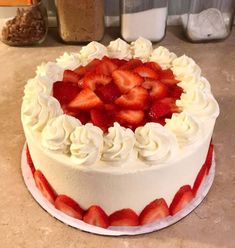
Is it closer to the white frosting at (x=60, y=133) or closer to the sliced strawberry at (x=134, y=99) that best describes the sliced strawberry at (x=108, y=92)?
the sliced strawberry at (x=134, y=99)

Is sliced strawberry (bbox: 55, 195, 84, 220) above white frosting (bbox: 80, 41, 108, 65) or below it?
below

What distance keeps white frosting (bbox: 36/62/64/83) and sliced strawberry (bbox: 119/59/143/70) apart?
17 centimetres

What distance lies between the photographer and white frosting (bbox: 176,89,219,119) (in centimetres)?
125

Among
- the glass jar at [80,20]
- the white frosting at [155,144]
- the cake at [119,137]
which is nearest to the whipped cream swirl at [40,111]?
the cake at [119,137]

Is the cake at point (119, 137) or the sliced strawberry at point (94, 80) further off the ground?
the sliced strawberry at point (94, 80)

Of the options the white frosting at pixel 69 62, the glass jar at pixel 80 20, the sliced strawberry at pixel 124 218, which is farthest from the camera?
the glass jar at pixel 80 20

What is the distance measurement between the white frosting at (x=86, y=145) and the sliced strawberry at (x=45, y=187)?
0.58ft

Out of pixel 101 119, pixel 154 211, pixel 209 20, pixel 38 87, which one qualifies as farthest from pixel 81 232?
pixel 209 20

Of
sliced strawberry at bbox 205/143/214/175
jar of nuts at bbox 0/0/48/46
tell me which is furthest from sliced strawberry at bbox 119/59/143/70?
jar of nuts at bbox 0/0/48/46

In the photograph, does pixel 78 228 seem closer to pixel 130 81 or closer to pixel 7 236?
pixel 7 236

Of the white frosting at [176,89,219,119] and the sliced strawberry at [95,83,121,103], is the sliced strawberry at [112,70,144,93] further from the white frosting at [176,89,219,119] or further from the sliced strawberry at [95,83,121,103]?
the white frosting at [176,89,219,119]

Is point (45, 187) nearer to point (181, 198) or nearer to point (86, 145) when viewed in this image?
point (86, 145)

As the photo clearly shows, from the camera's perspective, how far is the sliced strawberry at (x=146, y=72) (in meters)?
1.34

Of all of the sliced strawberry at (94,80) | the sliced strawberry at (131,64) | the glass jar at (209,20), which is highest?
the sliced strawberry at (94,80)
